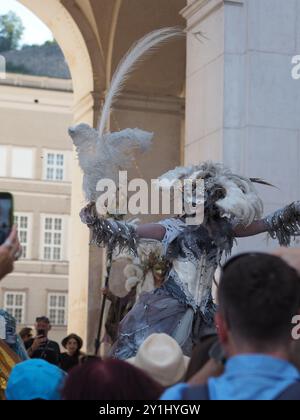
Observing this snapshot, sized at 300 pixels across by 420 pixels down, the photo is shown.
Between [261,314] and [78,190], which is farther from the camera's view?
[78,190]

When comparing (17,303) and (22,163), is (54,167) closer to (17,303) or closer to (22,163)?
(22,163)

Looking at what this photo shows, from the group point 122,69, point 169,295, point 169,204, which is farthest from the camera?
point 169,204

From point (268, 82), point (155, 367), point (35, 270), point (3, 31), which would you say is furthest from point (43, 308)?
point (155, 367)

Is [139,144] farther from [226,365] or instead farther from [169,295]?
[226,365]

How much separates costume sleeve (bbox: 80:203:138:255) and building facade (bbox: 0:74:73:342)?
3971 centimetres

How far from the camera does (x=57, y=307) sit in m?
50.4

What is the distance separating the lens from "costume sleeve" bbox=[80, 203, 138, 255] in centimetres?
771

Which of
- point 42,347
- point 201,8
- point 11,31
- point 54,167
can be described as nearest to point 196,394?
point 42,347

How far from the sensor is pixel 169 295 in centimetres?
785

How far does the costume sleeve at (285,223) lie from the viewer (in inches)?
313

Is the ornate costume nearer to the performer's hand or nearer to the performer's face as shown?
the performer's hand

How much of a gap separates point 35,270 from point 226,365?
Answer: 46.7 metres

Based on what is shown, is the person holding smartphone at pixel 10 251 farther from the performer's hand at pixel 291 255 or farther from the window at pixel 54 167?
the window at pixel 54 167

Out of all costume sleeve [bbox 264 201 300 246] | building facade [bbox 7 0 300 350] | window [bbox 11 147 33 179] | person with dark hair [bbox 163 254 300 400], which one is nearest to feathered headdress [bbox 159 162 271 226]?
costume sleeve [bbox 264 201 300 246]
